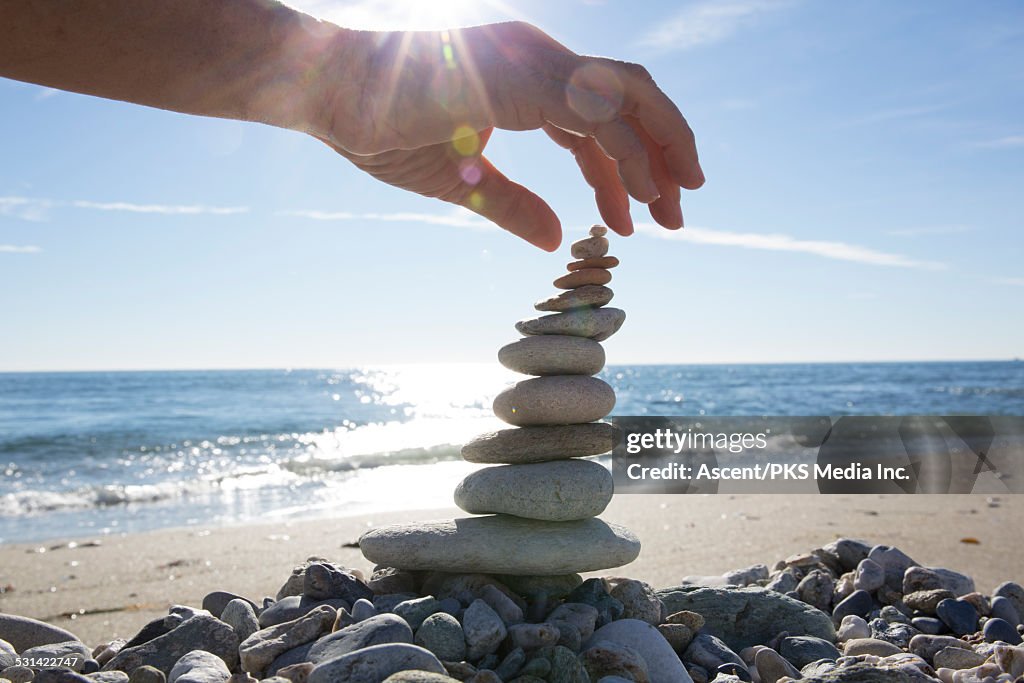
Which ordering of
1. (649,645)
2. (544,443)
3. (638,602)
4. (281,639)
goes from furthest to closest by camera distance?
1. (544,443)
2. (638,602)
3. (649,645)
4. (281,639)

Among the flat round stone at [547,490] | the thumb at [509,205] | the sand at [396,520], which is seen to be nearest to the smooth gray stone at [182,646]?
the flat round stone at [547,490]

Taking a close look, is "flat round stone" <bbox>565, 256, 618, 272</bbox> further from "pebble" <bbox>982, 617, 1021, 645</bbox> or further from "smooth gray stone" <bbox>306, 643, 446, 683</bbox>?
"pebble" <bbox>982, 617, 1021, 645</bbox>

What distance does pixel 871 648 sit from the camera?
3.59 m

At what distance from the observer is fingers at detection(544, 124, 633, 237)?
2053 mm

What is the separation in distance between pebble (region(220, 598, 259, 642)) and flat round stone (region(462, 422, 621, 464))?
1355 millimetres

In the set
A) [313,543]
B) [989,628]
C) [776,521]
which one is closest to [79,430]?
[313,543]

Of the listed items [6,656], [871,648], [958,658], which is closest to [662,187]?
[871,648]

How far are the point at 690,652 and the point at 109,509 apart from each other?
904 cm

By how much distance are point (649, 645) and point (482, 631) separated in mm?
709

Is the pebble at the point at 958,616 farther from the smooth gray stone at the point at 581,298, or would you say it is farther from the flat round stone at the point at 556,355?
the smooth gray stone at the point at 581,298

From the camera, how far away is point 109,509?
33.3 ft

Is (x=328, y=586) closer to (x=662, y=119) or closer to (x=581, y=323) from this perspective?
(x=581, y=323)

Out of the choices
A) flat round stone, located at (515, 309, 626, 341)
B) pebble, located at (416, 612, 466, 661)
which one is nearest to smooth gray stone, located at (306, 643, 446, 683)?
pebble, located at (416, 612, 466, 661)

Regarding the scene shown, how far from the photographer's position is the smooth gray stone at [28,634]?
12.1 ft
